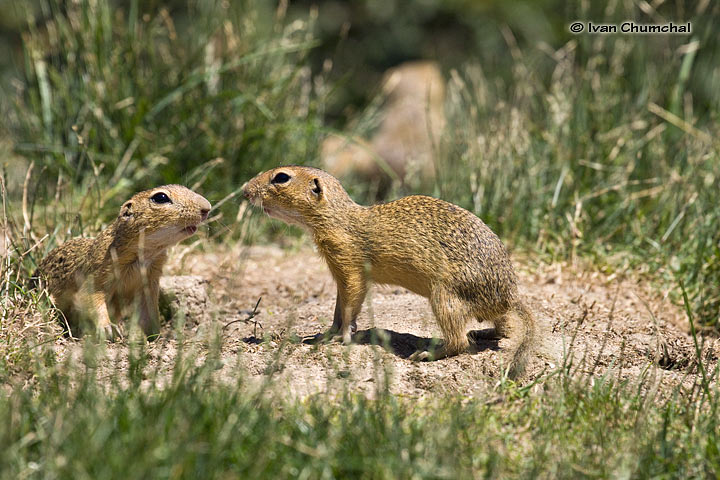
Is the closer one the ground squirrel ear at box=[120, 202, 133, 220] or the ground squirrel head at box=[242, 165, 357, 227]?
the ground squirrel head at box=[242, 165, 357, 227]

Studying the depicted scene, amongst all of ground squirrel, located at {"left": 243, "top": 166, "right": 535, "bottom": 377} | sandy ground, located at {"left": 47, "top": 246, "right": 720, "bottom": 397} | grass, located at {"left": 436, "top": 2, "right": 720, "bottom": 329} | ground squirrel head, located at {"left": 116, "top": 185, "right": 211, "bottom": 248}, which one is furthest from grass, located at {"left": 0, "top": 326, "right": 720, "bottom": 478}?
grass, located at {"left": 436, "top": 2, "right": 720, "bottom": 329}

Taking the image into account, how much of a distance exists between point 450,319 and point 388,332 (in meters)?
0.64

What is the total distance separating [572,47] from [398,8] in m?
7.76

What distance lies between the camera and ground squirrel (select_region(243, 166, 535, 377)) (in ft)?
13.4

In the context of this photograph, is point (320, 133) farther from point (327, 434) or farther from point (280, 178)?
point (327, 434)

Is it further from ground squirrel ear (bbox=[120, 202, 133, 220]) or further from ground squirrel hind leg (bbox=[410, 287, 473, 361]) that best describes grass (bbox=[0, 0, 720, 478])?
ground squirrel ear (bbox=[120, 202, 133, 220])

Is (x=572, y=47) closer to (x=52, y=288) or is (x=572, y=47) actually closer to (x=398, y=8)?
(x=52, y=288)

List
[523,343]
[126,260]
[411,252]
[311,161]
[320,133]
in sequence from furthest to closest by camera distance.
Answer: [320,133] → [311,161] → [126,260] → [411,252] → [523,343]

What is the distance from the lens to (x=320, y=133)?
7.41 meters

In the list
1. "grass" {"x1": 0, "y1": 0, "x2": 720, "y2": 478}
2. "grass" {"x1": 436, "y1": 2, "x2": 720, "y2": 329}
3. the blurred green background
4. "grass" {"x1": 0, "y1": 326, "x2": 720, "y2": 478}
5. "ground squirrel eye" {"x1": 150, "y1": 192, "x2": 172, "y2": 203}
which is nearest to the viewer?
"grass" {"x1": 0, "y1": 326, "x2": 720, "y2": 478}

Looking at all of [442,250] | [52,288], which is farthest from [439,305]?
[52,288]

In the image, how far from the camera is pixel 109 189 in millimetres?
6223

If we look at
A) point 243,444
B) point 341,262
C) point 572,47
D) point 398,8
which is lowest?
point 243,444

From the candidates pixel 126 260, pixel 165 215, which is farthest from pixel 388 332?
pixel 126 260
